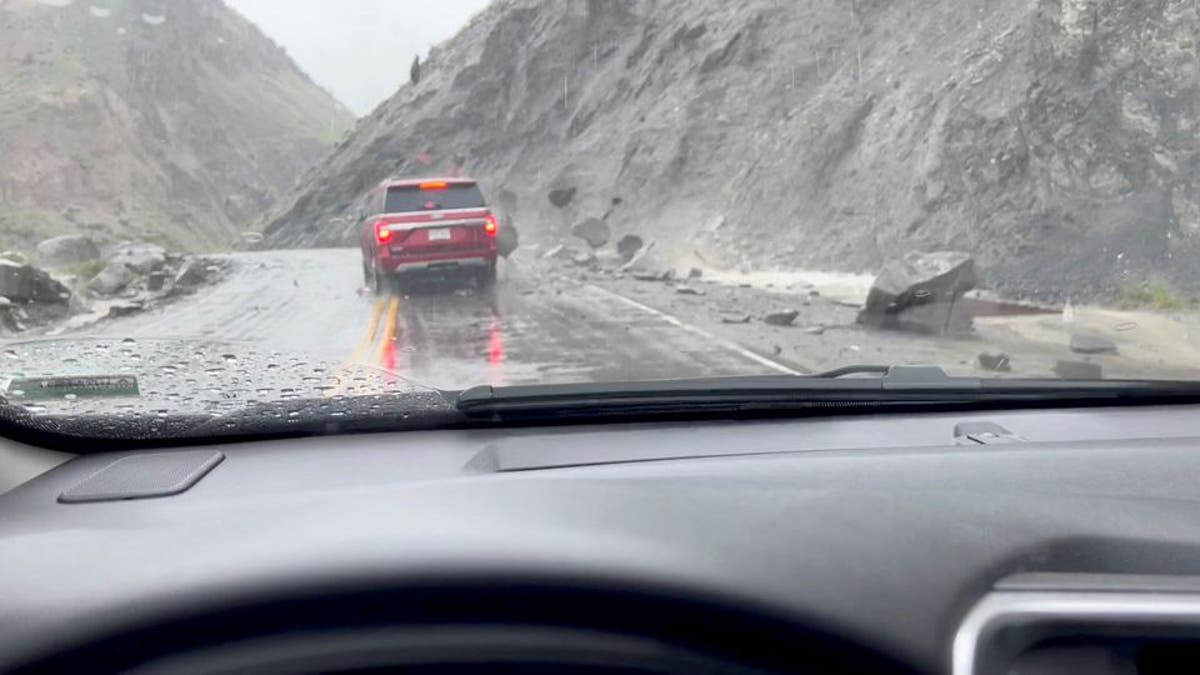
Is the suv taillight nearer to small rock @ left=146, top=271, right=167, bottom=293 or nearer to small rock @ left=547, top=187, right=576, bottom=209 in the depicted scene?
small rock @ left=146, top=271, right=167, bottom=293

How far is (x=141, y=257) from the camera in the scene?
11.6m

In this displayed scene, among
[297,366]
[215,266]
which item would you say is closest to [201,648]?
[297,366]

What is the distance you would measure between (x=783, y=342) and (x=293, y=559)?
8.94 metres

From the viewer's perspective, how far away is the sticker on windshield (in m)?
3.65

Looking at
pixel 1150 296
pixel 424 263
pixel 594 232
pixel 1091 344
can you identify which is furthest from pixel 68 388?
pixel 594 232

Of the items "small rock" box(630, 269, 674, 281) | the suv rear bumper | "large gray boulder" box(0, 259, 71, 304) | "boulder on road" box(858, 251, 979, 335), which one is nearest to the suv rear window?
the suv rear bumper

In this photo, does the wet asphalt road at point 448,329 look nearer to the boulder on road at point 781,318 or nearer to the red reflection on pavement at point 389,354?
the red reflection on pavement at point 389,354

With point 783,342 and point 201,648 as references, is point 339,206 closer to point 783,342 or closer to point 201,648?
point 783,342

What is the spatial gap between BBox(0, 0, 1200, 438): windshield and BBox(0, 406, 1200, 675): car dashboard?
87cm

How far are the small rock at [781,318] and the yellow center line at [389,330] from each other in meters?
3.83

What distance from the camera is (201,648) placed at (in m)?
2.33

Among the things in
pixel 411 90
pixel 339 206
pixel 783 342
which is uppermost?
pixel 411 90

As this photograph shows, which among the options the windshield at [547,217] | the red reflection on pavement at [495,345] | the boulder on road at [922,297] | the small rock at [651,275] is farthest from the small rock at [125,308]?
the small rock at [651,275]

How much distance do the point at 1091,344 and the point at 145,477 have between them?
927 centimetres
